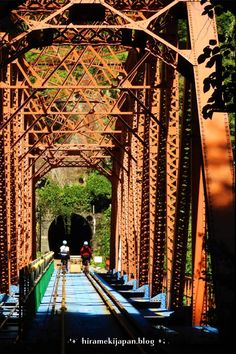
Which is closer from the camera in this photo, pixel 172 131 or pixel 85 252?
pixel 172 131

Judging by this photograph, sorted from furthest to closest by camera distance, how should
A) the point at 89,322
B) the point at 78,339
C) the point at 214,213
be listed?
1. the point at 89,322
2. the point at 78,339
3. the point at 214,213

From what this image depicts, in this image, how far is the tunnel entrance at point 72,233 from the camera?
67.0 m

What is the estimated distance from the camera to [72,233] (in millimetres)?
67500

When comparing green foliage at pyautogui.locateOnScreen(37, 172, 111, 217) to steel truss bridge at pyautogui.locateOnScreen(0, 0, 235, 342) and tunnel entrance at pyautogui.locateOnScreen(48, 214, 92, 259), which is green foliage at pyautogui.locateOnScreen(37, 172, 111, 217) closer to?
tunnel entrance at pyautogui.locateOnScreen(48, 214, 92, 259)

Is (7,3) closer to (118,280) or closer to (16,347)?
(16,347)

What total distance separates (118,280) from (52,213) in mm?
27998

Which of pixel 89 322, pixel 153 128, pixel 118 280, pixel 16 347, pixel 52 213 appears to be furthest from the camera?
pixel 52 213

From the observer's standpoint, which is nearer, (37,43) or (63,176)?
(37,43)

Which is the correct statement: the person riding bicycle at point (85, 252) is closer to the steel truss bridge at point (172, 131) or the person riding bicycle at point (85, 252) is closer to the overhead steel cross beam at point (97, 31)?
the steel truss bridge at point (172, 131)

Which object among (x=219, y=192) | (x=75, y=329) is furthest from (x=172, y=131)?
(x=219, y=192)

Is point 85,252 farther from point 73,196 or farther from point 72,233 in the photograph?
point 72,233

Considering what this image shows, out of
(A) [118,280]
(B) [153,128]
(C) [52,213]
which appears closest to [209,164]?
(B) [153,128]

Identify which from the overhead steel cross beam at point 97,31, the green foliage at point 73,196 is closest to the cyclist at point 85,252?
the green foliage at point 73,196

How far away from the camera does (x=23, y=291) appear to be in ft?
44.4
